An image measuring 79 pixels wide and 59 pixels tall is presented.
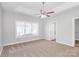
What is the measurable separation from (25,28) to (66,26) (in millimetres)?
3437

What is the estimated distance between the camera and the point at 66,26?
5129mm

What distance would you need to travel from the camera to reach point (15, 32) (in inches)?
224

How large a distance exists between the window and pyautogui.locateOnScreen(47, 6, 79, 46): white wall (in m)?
2.37

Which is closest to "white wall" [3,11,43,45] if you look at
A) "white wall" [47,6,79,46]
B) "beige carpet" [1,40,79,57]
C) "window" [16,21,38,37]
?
"window" [16,21,38,37]

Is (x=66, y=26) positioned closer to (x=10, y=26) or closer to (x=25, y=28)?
(x=25, y=28)

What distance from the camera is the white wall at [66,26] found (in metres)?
4.68

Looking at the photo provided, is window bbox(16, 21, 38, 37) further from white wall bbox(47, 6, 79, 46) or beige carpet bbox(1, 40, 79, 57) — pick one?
white wall bbox(47, 6, 79, 46)

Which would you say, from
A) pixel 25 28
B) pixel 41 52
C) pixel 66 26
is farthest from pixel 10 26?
pixel 66 26

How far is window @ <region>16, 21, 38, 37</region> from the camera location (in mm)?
5984

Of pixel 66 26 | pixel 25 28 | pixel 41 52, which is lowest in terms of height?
pixel 41 52

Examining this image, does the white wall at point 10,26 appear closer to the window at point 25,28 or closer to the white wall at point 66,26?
the window at point 25,28

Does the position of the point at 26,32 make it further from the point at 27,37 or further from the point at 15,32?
the point at 15,32

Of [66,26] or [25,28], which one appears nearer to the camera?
[66,26]

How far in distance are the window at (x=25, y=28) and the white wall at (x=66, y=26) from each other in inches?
93.4
